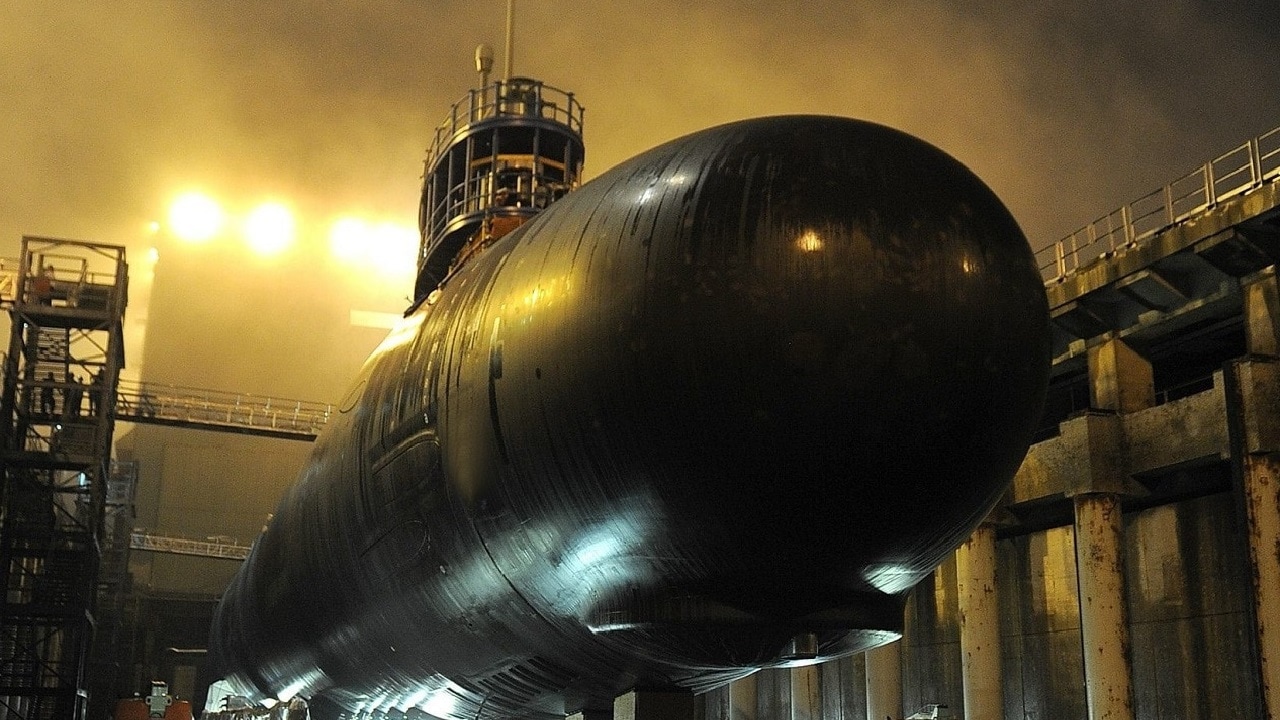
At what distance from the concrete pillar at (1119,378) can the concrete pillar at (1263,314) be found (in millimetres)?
2686

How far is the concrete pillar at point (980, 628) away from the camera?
20672 millimetres

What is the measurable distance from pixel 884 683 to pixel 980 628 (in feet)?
11.4

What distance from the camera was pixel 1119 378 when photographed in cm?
2000

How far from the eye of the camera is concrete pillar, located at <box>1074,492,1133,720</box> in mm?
18094

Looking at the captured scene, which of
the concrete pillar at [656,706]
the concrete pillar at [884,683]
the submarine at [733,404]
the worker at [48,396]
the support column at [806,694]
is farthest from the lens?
the worker at [48,396]

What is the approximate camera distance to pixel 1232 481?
1741 cm

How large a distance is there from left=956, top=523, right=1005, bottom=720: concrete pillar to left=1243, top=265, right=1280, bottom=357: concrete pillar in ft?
18.7

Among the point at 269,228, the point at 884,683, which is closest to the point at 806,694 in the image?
the point at 884,683

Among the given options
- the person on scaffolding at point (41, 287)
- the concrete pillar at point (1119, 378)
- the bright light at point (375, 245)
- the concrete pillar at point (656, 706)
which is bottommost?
the concrete pillar at point (656, 706)

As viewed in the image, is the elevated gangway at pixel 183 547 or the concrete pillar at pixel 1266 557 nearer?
the concrete pillar at pixel 1266 557

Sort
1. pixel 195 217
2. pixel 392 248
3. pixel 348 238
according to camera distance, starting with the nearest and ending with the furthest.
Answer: pixel 195 217
pixel 348 238
pixel 392 248

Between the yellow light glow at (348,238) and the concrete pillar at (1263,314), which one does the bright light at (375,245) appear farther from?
the concrete pillar at (1263,314)

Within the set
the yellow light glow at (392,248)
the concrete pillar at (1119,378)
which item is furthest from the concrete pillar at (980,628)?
the yellow light glow at (392,248)

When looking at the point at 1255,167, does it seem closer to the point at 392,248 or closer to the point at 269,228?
the point at 392,248
